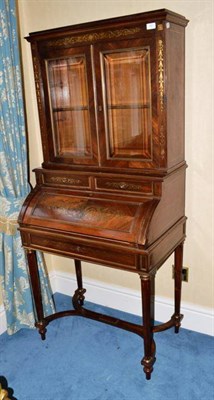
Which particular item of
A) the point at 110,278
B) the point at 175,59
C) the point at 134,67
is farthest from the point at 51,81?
the point at 110,278

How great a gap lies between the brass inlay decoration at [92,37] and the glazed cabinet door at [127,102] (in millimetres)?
38

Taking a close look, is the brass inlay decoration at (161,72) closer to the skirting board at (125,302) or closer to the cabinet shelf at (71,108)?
the cabinet shelf at (71,108)

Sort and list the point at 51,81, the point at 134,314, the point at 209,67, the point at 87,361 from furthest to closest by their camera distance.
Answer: the point at 134,314
the point at 87,361
the point at 51,81
the point at 209,67

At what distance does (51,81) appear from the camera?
2123 mm

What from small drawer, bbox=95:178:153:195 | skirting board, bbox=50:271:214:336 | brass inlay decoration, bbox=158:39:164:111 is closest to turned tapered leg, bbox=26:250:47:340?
skirting board, bbox=50:271:214:336

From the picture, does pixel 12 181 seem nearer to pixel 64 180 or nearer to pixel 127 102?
pixel 64 180

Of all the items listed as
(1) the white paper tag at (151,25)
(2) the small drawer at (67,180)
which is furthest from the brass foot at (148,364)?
(1) the white paper tag at (151,25)

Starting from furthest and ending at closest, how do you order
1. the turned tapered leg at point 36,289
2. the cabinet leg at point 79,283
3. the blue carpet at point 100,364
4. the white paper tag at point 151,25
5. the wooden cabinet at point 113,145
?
the cabinet leg at point 79,283 → the turned tapered leg at point 36,289 → the blue carpet at point 100,364 → the wooden cabinet at point 113,145 → the white paper tag at point 151,25

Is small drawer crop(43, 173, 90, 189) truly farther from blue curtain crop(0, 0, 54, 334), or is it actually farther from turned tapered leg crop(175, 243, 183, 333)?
turned tapered leg crop(175, 243, 183, 333)

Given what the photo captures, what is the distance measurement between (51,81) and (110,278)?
58.7 inches

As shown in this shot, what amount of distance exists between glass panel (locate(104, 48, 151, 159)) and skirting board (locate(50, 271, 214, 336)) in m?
1.16

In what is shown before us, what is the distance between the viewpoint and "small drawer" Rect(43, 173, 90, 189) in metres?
2.12

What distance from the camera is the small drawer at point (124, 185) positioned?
1907 mm

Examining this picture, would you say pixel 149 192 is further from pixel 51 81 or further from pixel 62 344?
pixel 62 344
